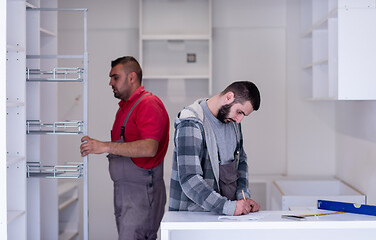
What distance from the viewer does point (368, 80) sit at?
3270 mm

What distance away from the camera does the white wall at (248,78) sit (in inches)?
191

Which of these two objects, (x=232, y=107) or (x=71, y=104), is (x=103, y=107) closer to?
(x=71, y=104)

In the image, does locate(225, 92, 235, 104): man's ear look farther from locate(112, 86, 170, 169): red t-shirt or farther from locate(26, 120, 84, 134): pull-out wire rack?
locate(26, 120, 84, 134): pull-out wire rack

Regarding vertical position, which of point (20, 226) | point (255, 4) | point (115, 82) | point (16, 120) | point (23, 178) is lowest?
point (20, 226)

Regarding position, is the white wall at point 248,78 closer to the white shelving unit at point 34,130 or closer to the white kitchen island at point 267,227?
the white shelving unit at point 34,130

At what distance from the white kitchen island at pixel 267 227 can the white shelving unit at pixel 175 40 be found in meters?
2.58

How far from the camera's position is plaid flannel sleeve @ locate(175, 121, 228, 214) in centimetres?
228

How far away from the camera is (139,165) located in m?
3.21

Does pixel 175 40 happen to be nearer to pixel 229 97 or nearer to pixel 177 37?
pixel 177 37

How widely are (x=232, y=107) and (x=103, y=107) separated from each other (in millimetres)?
2736

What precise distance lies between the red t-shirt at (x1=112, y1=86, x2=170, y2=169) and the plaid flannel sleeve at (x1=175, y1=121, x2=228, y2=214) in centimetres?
75

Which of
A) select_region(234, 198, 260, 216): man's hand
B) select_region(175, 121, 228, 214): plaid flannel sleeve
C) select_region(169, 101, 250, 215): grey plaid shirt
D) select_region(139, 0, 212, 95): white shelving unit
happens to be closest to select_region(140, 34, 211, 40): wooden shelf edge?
select_region(139, 0, 212, 95): white shelving unit

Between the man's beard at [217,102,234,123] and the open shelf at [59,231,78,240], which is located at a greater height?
the man's beard at [217,102,234,123]
